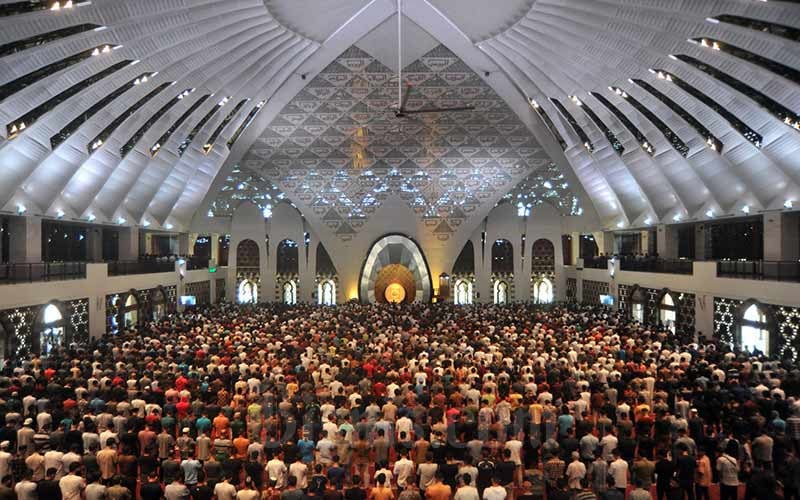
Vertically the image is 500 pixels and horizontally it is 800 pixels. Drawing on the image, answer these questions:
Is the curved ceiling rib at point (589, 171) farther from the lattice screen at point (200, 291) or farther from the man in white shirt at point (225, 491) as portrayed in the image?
the man in white shirt at point (225, 491)

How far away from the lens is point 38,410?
38.5 ft

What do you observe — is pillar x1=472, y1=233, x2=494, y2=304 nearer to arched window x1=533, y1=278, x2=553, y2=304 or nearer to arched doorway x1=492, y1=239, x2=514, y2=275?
arched doorway x1=492, y1=239, x2=514, y2=275

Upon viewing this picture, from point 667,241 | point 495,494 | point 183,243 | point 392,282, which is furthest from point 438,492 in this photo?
point 183,243

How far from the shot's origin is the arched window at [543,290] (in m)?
42.8

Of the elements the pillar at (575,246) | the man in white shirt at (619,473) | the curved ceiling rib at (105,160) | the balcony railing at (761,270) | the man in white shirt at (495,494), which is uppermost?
the curved ceiling rib at (105,160)

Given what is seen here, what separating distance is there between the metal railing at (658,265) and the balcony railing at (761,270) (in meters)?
→ 2.16

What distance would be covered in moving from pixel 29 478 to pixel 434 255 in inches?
1342

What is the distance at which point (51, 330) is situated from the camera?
70.7ft

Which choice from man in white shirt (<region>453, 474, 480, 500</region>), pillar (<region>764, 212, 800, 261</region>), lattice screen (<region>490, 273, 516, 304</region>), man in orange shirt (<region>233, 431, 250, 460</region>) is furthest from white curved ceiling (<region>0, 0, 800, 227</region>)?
man in white shirt (<region>453, 474, 480, 500</region>)

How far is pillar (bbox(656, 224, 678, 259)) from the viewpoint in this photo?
30.6m

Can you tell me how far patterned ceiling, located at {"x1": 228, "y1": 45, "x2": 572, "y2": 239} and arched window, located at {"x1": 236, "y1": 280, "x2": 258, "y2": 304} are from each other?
621 cm

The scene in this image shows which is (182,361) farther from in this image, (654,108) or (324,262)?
(324,262)

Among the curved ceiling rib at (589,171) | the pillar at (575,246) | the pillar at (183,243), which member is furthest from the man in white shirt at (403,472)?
the pillar at (575,246)

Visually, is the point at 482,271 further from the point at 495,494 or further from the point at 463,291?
the point at 495,494
